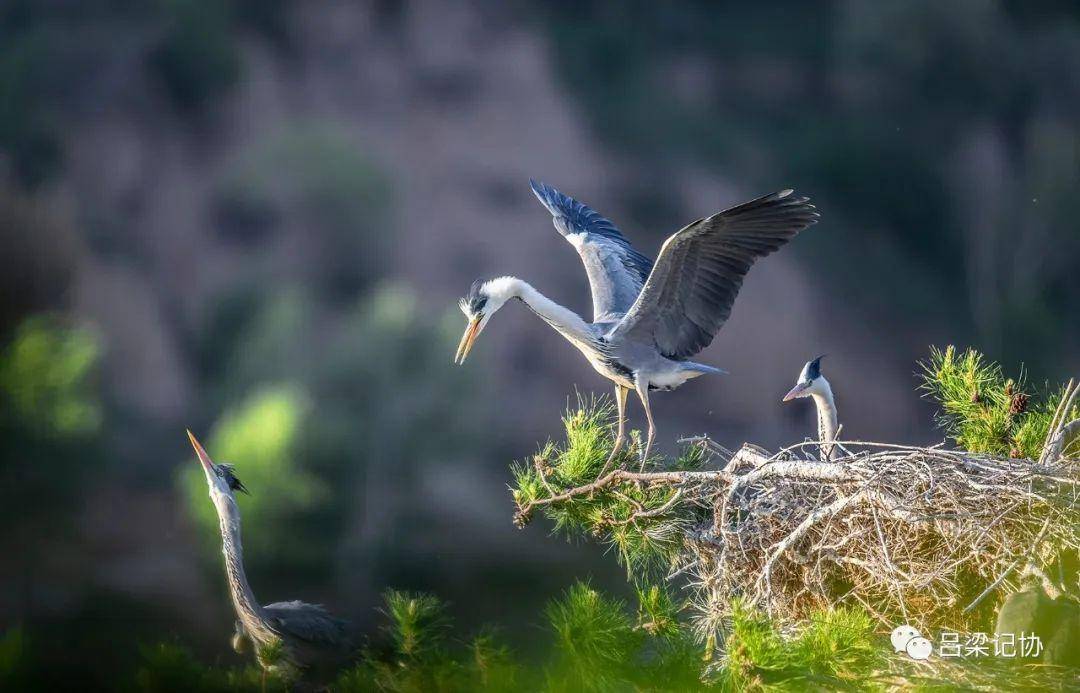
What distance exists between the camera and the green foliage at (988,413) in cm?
265

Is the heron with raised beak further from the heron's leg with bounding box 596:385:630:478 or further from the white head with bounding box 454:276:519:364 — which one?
the heron's leg with bounding box 596:385:630:478

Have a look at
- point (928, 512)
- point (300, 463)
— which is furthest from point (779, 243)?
point (300, 463)

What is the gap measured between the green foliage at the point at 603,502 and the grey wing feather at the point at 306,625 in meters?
0.81

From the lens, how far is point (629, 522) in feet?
7.53

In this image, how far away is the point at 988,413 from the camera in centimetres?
270

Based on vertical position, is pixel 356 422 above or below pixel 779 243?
above

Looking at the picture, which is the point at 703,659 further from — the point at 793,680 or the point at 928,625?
the point at 928,625

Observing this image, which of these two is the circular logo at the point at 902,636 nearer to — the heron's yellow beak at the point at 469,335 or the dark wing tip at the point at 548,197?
the heron's yellow beak at the point at 469,335

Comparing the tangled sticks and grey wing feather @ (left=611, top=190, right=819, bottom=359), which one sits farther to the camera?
grey wing feather @ (left=611, top=190, right=819, bottom=359)

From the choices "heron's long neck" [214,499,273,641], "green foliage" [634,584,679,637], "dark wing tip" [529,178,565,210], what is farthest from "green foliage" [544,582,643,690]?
"dark wing tip" [529,178,565,210]

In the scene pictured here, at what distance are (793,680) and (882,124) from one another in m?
5.74

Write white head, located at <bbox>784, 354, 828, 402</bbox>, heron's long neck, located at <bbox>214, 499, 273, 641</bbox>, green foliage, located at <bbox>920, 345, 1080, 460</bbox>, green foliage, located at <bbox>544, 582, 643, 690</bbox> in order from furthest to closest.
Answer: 1. white head, located at <bbox>784, 354, 828, 402</bbox>
2. heron's long neck, located at <bbox>214, 499, 273, 641</bbox>
3. green foliage, located at <bbox>920, 345, 1080, 460</bbox>
4. green foliage, located at <bbox>544, 582, 643, 690</bbox>

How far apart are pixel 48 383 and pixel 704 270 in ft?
9.56

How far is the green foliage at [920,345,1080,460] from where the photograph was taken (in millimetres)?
2652
